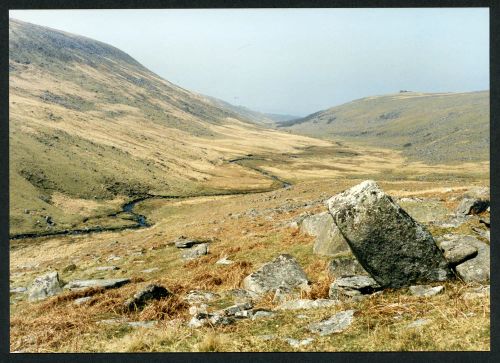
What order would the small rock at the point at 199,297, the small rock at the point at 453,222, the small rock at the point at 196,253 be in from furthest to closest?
the small rock at the point at 196,253 < the small rock at the point at 453,222 < the small rock at the point at 199,297

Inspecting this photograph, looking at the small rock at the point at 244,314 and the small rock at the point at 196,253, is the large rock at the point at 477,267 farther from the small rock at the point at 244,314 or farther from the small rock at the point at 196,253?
the small rock at the point at 196,253

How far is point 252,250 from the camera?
2258cm

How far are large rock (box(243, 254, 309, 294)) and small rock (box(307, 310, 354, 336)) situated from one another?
345 cm

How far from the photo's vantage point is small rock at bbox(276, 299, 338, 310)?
12719 mm

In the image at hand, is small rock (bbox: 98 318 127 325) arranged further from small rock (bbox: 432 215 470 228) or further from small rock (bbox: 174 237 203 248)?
small rock (bbox: 174 237 203 248)

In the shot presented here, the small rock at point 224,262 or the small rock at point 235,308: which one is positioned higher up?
the small rock at point 235,308

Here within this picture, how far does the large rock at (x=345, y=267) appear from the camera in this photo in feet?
48.4

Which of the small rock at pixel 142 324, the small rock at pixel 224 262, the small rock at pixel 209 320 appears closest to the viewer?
the small rock at pixel 209 320

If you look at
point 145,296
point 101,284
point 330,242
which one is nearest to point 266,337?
point 145,296

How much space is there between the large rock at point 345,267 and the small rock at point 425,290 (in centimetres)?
226

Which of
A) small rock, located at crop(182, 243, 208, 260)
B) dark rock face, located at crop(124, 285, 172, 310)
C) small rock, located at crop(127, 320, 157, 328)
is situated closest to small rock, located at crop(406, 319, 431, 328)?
small rock, located at crop(127, 320, 157, 328)

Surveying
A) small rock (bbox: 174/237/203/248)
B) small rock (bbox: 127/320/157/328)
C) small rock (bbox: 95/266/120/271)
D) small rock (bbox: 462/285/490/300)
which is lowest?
small rock (bbox: 95/266/120/271)

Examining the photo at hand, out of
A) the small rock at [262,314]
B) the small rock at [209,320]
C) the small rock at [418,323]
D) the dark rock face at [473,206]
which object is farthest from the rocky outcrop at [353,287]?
the dark rock face at [473,206]

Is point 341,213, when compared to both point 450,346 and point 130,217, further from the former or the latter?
point 130,217
